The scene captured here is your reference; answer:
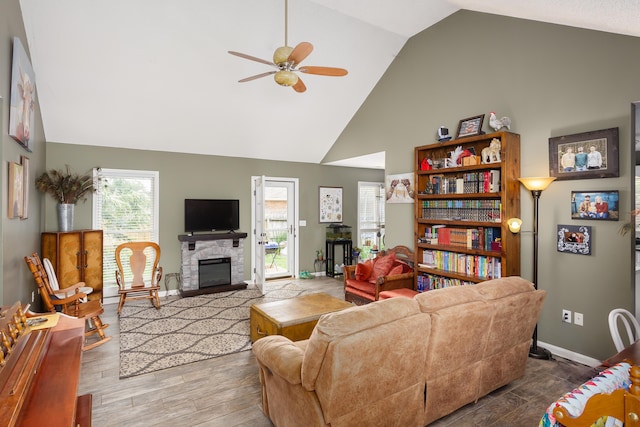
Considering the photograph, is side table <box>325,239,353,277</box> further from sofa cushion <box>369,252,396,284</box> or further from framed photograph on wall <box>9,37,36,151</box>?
framed photograph on wall <box>9,37,36,151</box>

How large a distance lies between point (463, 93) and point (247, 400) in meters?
4.17

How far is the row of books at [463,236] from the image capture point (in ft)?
12.4

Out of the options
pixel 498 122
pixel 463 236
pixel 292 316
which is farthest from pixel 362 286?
pixel 498 122

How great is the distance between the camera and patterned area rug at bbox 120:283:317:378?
3.37 meters

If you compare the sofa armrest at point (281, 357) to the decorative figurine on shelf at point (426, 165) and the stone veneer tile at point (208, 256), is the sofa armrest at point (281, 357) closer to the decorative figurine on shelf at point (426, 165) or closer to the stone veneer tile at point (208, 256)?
the decorative figurine on shelf at point (426, 165)

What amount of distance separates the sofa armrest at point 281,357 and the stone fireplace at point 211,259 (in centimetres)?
410

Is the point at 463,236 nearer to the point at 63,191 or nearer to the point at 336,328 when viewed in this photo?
the point at 336,328

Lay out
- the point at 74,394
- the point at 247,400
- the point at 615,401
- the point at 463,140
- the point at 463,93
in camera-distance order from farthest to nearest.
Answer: the point at 463,93 < the point at 463,140 < the point at 247,400 < the point at 74,394 < the point at 615,401

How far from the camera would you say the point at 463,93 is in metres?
4.27

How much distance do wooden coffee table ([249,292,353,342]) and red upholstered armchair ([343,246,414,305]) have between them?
2.64 feet

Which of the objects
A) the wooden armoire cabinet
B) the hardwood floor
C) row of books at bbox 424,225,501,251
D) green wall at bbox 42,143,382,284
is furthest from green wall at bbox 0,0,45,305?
row of books at bbox 424,225,501,251

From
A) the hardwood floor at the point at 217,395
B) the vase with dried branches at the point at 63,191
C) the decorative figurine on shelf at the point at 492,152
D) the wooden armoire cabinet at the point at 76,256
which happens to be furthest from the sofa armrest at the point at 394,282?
the vase with dried branches at the point at 63,191

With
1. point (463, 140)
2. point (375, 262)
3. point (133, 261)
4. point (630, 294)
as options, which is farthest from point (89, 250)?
point (630, 294)

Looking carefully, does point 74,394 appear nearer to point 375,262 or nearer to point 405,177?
point 375,262
